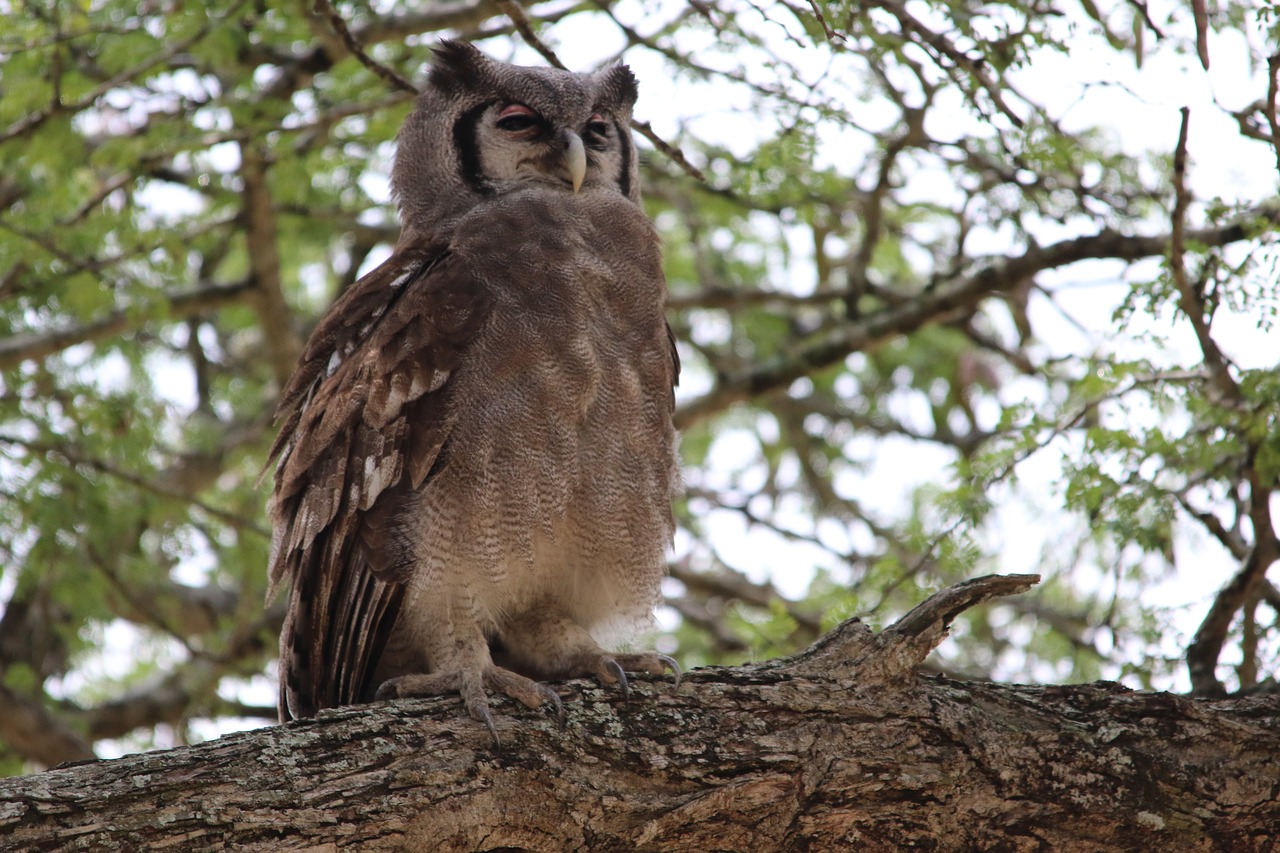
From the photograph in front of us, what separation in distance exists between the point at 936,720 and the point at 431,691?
4.41ft

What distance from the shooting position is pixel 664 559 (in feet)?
13.8

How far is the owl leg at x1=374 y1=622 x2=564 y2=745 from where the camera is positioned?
3195 mm

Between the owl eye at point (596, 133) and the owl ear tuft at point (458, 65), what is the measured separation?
44cm

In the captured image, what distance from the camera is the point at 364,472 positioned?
3.74 m

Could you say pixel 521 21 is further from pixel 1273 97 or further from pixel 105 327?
pixel 105 327

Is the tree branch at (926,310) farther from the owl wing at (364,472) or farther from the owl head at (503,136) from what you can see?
the owl wing at (364,472)

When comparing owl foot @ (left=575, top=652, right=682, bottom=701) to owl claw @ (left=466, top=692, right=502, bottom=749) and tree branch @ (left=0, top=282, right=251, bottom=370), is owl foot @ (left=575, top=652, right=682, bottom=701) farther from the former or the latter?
tree branch @ (left=0, top=282, right=251, bottom=370)

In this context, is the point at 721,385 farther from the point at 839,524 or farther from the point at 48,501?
the point at 48,501

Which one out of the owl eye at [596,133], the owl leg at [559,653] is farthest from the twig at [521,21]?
the owl leg at [559,653]

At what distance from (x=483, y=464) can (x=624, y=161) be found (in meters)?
1.58

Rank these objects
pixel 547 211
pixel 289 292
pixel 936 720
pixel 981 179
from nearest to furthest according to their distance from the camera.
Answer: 1. pixel 936 720
2. pixel 547 211
3. pixel 981 179
4. pixel 289 292

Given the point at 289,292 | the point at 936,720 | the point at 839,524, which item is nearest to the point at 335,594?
the point at 936,720

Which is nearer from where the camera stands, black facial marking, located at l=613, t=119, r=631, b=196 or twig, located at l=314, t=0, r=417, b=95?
twig, located at l=314, t=0, r=417, b=95

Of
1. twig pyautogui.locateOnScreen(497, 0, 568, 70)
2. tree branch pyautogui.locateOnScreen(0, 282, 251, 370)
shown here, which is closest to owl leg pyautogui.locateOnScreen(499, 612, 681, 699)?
twig pyautogui.locateOnScreen(497, 0, 568, 70)
